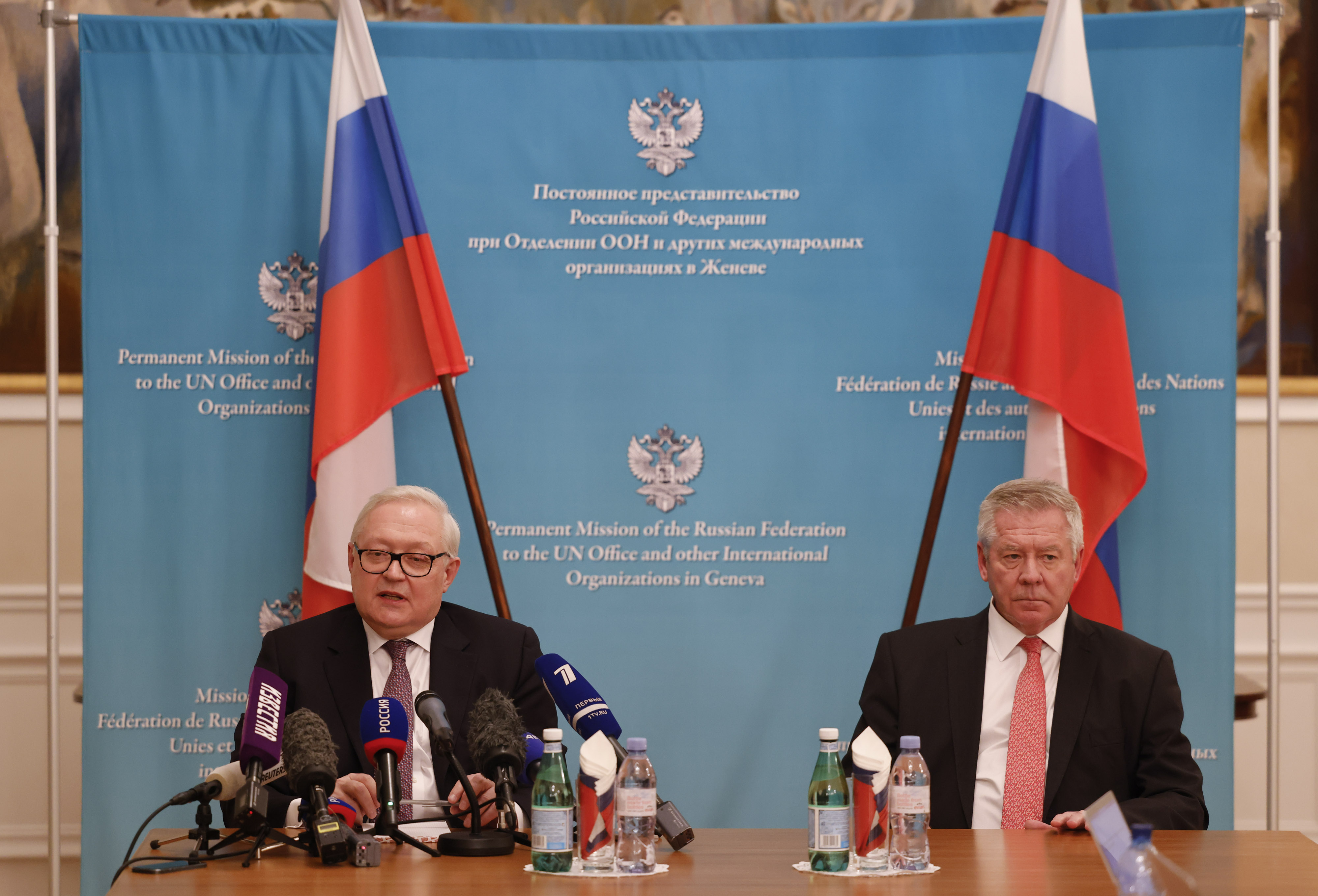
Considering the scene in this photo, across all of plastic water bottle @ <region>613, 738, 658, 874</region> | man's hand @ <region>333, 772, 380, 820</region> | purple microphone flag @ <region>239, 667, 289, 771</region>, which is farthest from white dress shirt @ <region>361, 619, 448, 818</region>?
plastic water bottle @ <region>613, 738, 658, 874</region>

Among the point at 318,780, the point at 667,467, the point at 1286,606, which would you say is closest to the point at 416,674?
the point at 318,780

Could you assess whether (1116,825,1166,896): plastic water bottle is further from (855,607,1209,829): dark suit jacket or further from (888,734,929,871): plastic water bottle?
(855,607,1209,829): dark suit jacket

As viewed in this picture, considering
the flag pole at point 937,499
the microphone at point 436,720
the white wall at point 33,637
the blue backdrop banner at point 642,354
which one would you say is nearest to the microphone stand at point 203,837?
the microphone at point 436,720

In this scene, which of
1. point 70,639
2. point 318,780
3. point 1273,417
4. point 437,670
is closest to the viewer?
point 318,780

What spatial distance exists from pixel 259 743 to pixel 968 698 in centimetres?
172

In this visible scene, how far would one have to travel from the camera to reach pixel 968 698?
3.02 m

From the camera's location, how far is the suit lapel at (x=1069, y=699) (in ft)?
9.50

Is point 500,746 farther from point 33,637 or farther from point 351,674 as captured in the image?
point 33,637

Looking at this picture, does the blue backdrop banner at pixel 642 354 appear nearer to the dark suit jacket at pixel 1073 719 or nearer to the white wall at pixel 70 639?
the white wall at pixel 70 639

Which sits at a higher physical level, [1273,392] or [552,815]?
[1273,392]

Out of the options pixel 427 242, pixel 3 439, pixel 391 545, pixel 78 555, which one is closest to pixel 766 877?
pixel 391 545

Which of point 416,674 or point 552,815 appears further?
point 416,674

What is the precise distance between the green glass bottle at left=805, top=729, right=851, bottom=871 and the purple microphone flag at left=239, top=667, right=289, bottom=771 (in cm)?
103

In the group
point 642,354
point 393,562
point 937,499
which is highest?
point 642,354
